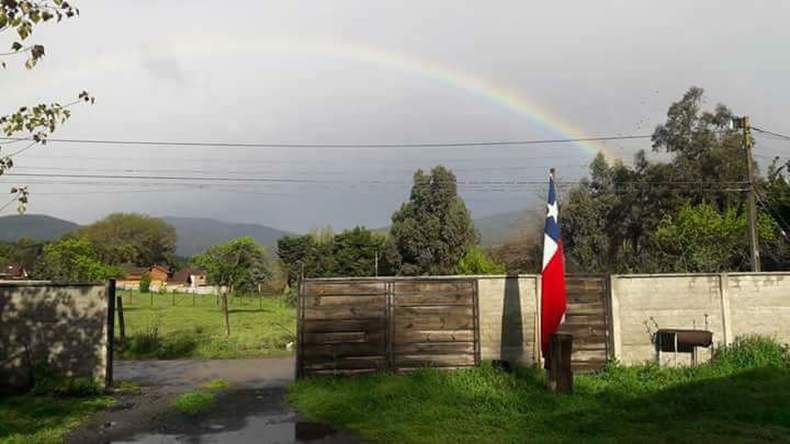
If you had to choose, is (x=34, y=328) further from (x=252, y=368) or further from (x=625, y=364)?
(x=625, y=364)

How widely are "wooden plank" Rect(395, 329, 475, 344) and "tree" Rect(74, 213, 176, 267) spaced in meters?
105

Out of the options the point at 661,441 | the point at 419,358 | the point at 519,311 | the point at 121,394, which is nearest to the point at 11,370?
the point at 121,394

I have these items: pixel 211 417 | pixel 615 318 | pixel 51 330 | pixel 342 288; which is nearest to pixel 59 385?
pixel 51 330

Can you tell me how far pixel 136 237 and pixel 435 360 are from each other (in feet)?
387

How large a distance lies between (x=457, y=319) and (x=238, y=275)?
127 feet

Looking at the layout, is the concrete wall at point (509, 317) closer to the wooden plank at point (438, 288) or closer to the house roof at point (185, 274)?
the wooden plank at point (438, 288)

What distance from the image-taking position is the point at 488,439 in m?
7.53

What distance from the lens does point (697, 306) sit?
12508 millimetres

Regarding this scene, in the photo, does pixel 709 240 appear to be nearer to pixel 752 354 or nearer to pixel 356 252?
pixel 752 354

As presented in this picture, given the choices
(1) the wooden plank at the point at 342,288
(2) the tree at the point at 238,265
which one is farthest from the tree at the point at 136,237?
(1) the wooden plank at the point at 342,288

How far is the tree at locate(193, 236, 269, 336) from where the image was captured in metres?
48.7

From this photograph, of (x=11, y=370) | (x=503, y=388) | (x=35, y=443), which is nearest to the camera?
(x=35, y=443)

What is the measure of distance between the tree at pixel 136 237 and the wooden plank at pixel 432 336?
105319 mm

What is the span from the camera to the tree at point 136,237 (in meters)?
111
